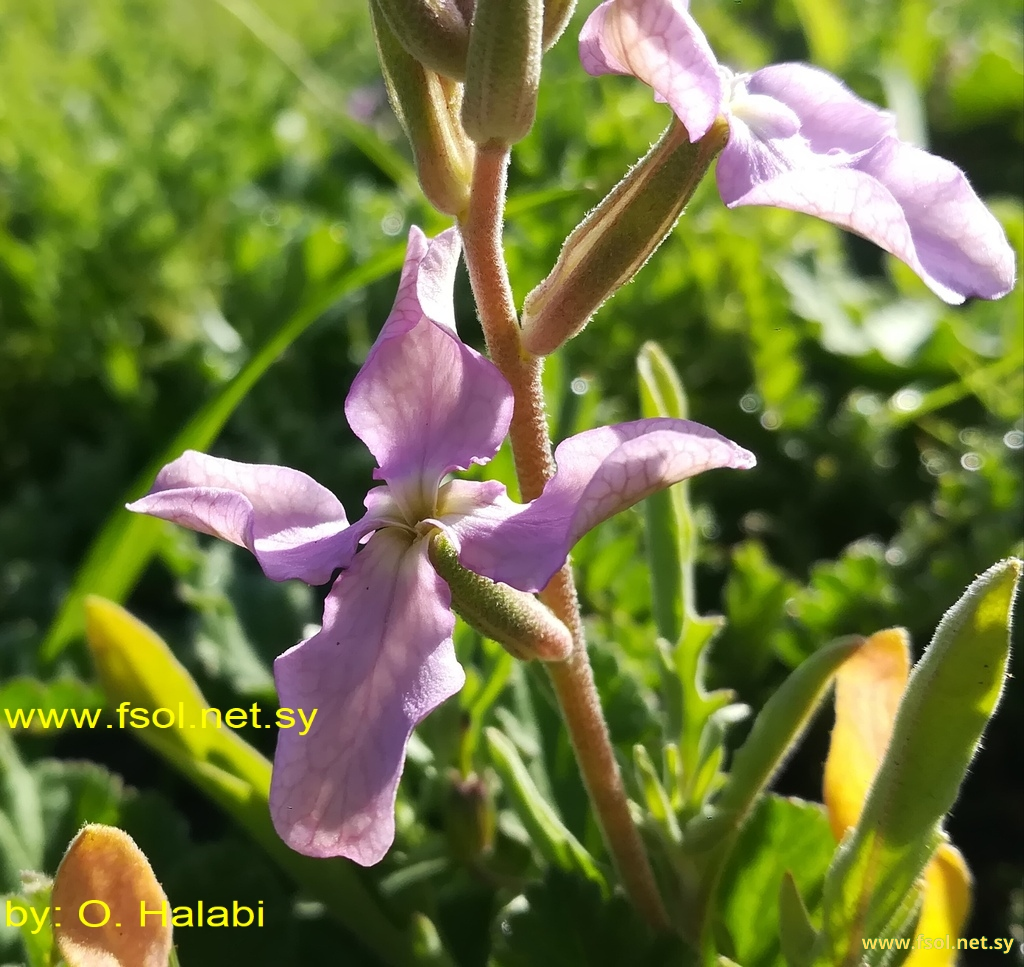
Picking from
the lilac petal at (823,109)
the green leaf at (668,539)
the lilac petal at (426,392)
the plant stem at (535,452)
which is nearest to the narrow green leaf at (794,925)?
the plant stem at (535,452)

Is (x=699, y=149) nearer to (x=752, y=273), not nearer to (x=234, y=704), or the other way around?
(x=234, y=704)

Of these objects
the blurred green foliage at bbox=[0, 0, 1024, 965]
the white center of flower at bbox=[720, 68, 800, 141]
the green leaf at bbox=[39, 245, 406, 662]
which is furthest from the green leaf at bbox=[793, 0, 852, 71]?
the white center of flower at bbox=[720, 68, 800, 141]

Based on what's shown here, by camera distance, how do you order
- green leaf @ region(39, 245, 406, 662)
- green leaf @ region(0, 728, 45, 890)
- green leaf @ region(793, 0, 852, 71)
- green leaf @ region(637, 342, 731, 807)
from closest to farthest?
green leaf @ region(637, 342, 731, 807), green leaf @ region(0, 728, 45, 890), green leaf @ region(39, 245, 406, 662), green leaf @ region(793, 0, 852, 71)

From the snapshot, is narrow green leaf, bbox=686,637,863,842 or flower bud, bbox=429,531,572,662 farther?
narrow green leaf, bbox=686,637,863,842

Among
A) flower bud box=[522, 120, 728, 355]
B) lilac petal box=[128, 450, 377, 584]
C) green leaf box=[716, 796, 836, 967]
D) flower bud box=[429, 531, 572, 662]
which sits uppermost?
flower bud box=[522, 120, 728, 355]

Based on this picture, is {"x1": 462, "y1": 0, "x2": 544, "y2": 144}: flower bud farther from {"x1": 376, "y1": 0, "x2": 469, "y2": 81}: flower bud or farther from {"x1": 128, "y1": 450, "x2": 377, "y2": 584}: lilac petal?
{"x1": 128, "y1": 450, "x2": 377, "y2": 584}: lilac petal

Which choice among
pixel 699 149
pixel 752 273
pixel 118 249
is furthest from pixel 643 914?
pixel 118 249

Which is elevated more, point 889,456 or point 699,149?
point 889,456
